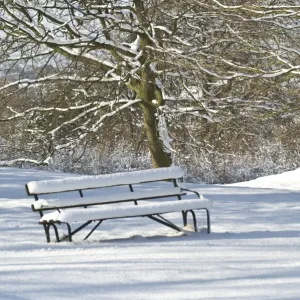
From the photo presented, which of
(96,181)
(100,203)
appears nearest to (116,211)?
(100,203)

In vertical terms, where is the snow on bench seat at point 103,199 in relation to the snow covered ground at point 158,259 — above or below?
above

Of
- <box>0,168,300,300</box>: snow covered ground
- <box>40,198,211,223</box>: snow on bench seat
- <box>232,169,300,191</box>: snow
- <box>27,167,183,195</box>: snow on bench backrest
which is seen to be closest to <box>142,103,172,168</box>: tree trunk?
<box>232,169,300,191</box>: snow

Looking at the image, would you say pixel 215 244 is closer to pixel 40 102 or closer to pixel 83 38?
pixel 83 38

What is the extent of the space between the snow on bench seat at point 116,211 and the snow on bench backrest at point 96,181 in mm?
332

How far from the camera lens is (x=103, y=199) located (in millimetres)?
6008

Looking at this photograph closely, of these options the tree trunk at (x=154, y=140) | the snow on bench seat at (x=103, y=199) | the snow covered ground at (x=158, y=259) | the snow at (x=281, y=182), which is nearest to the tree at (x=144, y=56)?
the tree trunk at (x=154, y=140)

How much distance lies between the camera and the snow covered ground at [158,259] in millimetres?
3645

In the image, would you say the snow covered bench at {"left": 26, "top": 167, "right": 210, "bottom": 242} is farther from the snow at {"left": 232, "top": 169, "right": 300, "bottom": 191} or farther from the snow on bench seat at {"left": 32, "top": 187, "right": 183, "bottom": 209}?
the snow at {"left": 232, "top": 169, "right": 300, "bottom": 191}

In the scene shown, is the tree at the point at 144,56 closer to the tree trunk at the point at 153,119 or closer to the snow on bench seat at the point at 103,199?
the tree trunk at the point at 153,119

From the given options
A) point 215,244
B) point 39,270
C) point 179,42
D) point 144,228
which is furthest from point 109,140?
point 39,270

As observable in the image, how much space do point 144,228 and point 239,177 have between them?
10.2 metres

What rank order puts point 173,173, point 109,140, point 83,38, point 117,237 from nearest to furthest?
point 117,237, point 173,173, point 83,38, point 109,140

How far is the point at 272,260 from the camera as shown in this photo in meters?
4.52

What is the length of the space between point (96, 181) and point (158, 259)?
1.67 metres
